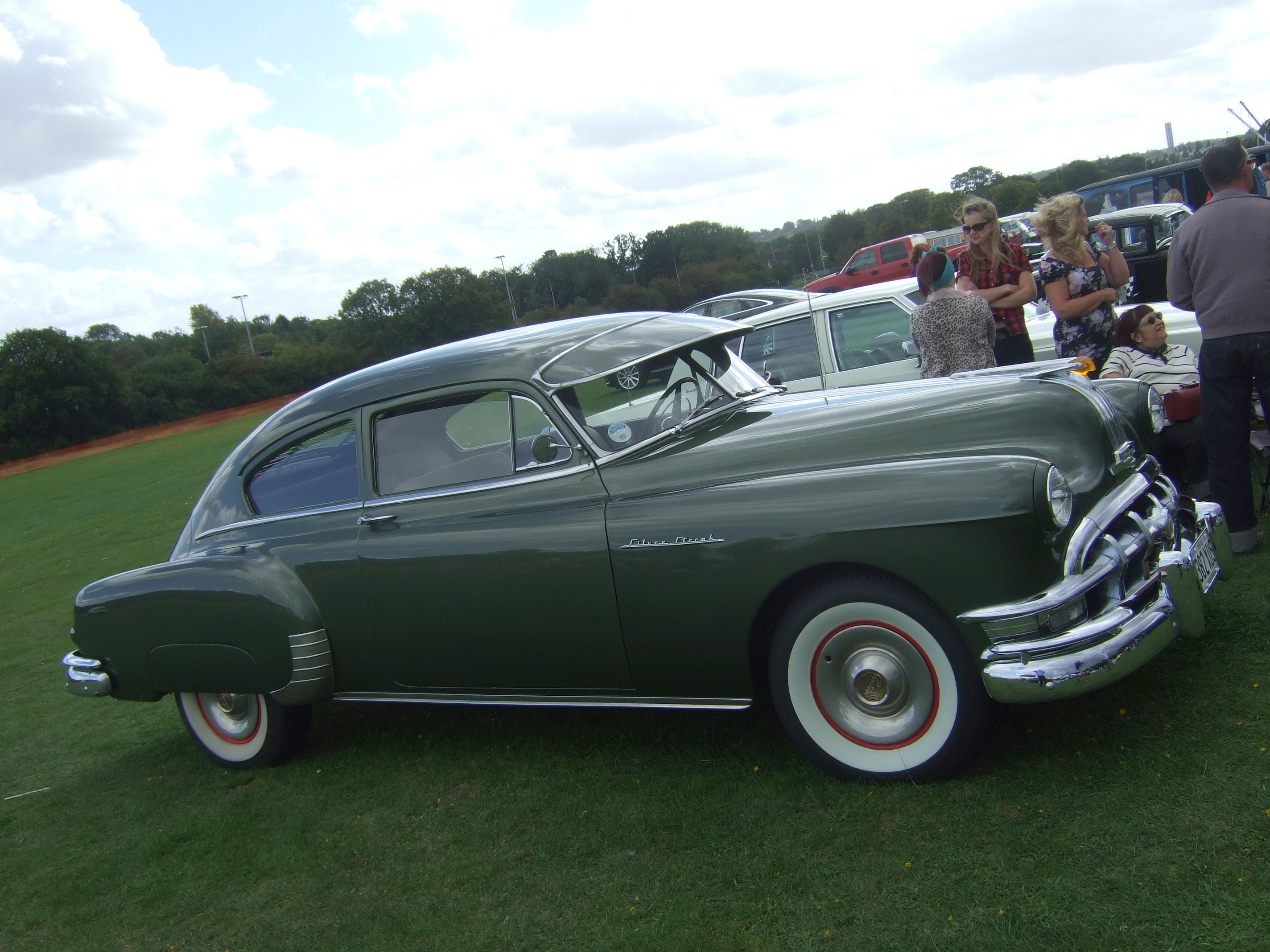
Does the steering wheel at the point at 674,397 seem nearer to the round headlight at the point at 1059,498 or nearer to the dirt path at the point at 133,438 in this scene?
the round headlight at the point at 1059,498

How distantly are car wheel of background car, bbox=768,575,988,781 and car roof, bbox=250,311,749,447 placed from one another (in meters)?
1.44

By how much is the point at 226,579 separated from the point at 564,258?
59.8 meters

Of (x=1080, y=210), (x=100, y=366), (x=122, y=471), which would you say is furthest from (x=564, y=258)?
(x=1080, y=210)

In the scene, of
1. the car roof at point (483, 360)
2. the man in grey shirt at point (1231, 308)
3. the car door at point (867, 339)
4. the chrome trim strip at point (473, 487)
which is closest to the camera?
A: the chrome trim strip at point (473, 487)

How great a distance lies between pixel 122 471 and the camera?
28781mm

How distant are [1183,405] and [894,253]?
2778cm

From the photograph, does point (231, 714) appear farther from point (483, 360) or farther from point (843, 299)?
point (843, 299)

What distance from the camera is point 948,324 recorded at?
5438 mm

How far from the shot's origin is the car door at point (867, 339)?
26.2ft

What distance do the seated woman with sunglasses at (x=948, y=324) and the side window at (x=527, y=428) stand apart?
256 cm

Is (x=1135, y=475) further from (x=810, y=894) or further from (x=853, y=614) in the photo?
(x=810, y=894)

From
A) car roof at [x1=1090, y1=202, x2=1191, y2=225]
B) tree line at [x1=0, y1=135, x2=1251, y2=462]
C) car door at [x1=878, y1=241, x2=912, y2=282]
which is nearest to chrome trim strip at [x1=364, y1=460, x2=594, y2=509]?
car roof at [x1=1090, y1=202, x2=1191, y2=225]

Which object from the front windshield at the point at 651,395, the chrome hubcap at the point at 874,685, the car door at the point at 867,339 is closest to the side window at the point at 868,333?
the car door at the point at 867,339

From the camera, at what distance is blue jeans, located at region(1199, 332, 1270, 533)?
15.0 feet
